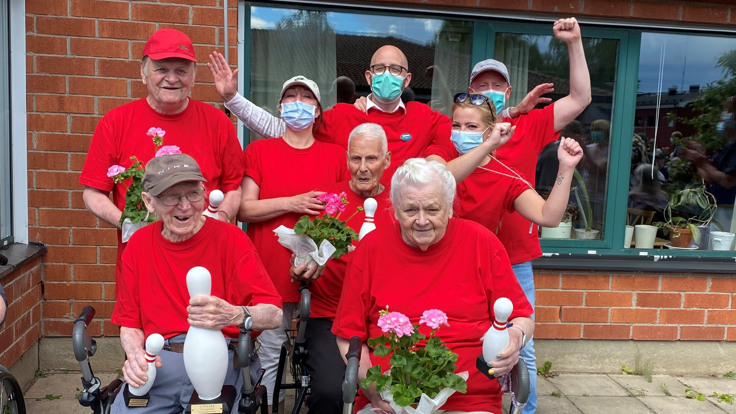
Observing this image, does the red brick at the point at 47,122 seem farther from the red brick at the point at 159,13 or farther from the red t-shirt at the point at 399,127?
the red t-shirt at the point at 399,127

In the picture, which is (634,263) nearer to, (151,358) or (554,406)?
(554,406)

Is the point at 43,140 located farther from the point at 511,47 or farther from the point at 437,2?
the point at 511,47

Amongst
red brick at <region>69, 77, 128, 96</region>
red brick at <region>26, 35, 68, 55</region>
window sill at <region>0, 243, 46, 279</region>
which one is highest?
red brick at <region>26, 35, 68, 55</region>

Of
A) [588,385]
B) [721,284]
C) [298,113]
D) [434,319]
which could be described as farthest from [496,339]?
[721,284]

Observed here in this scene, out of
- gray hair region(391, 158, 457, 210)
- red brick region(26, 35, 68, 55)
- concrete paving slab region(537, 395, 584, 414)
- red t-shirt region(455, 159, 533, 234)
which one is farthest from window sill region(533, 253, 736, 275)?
red brick region(26, 35, 68, 55)

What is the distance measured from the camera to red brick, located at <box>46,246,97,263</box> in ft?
14.0

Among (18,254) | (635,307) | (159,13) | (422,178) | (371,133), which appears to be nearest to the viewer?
(422,178)

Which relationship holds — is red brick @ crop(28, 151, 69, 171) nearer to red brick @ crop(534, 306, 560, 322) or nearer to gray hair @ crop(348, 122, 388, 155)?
gray hair @ crop(348, 122, 388, 155)

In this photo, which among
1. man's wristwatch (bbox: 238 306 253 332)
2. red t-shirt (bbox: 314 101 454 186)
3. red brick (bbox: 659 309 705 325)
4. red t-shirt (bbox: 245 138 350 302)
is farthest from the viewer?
red brick (bbox: 659 309 705 325)

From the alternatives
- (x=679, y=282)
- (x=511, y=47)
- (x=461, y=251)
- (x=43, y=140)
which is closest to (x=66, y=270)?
(x=43, y=140)

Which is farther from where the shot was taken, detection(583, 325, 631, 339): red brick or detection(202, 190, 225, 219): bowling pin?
detection(583, 325, 631, 339): red brick

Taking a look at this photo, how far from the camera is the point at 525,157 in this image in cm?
343

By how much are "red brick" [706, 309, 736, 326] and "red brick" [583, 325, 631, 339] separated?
2.09ft

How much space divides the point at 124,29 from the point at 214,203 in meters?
2.01
